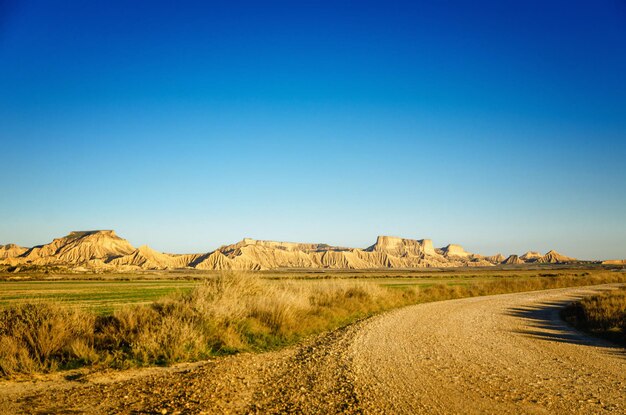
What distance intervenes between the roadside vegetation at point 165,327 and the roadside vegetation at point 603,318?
389 inches

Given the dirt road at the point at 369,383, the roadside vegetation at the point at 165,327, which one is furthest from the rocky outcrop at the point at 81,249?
the dirt road at the point at 369,383

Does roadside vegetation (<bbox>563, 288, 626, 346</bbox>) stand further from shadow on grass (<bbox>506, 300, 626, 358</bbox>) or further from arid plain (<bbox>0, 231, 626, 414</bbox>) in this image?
shadow on grass (<bbox>506, 300, 626, 358</bbox>)

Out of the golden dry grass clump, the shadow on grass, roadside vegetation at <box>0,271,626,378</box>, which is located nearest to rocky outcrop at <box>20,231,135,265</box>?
roadside vegetation at <box>0,271,626,378</box>

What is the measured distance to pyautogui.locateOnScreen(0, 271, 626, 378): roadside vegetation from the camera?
1086 cm

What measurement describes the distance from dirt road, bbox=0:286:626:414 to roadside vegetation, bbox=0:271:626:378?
1.03 metres

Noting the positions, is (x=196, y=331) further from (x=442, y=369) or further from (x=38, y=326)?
(x=442, y=369)

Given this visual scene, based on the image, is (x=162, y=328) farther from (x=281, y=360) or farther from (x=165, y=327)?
(x=281, y=360)

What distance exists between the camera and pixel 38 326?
38.9ft

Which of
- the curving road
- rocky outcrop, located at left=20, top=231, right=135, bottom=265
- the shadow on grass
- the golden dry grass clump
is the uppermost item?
rocky outcrop, located at left=20, top=231, right=135, bottom=265

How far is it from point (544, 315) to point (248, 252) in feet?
576

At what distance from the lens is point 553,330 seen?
17.0 metres

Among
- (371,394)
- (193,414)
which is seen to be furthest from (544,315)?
(193,414)

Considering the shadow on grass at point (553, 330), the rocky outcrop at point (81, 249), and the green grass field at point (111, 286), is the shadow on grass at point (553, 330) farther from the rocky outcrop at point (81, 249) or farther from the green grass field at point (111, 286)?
the rocky outcrop at point (81, 249)

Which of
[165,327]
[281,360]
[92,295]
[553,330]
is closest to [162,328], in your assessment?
[165,327]
